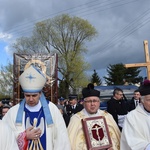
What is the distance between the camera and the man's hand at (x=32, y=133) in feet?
13.8

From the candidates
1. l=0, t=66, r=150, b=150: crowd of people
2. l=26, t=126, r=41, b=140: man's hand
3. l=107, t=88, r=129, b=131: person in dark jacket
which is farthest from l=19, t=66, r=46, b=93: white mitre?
l=107, t=88, r=129, b=131: person in dark jacket

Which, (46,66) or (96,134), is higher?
(46,66)

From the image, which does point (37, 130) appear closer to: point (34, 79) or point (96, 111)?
point (34, 79)

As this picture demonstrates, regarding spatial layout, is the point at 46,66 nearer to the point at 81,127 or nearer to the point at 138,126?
the point at 81,127

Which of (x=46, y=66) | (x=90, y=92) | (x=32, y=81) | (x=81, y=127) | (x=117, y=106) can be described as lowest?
(x=81, y=127)

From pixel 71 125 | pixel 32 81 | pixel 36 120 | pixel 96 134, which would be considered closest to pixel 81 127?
pixel 71 125

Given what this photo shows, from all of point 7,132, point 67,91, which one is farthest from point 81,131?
point 67,91

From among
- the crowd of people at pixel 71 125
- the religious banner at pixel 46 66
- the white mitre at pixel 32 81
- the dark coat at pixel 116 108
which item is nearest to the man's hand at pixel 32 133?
the crowd of people at pixel 71 125

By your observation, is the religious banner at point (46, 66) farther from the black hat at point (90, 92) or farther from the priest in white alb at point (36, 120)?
the priest in white alb at point (36, 120)

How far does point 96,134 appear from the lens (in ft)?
15.2

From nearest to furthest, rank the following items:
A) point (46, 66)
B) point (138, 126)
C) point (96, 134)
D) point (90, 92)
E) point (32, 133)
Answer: point (32, 133), point (138, 126), point (96, 134), point (90, 92), point (46, 66)

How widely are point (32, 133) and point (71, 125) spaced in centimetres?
78

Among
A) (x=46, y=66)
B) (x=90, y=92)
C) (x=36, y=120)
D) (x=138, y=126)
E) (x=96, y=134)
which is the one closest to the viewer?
(x=138, y=126)

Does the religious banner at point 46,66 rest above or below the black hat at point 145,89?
above
